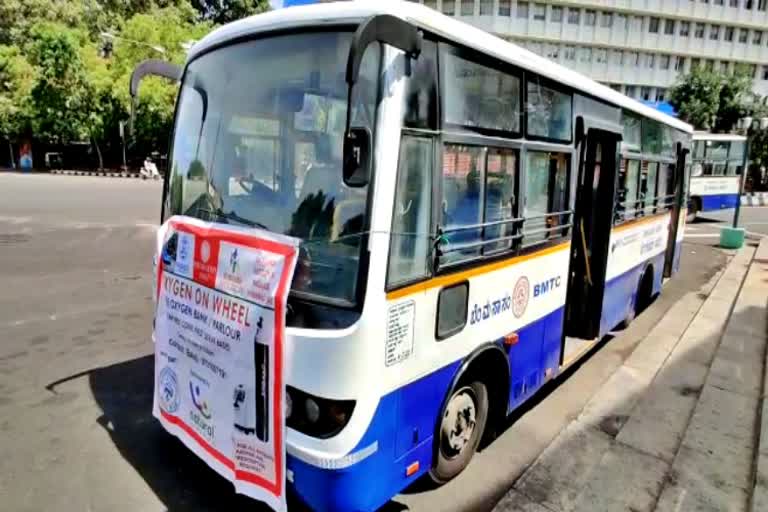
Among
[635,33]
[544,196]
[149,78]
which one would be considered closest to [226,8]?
[149,78]

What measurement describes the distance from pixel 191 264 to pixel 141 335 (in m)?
3.57

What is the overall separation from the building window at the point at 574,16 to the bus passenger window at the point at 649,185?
40.4 m

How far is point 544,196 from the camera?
3.86 meters

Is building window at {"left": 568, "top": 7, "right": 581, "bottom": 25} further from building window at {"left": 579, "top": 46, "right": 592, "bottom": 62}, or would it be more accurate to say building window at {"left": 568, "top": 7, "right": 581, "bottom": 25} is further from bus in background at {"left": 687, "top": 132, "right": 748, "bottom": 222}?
bus in background at {"left": 687, "top": 132, "right": 748, "bottom": 222}

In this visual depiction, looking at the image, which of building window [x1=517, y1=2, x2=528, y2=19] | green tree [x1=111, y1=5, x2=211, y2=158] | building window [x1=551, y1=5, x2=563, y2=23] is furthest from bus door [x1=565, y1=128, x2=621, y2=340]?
building window [x1=551, y1=5, x2=563, y2=23]

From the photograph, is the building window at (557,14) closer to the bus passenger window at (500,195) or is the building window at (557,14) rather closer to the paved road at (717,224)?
the paved road at (717,224)

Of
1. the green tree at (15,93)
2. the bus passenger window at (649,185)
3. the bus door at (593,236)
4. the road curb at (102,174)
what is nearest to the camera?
the bus door at (593,236)

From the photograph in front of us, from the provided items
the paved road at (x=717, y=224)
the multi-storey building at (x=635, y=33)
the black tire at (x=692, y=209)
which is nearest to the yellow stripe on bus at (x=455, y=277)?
the paved road at (x=717, y=224)

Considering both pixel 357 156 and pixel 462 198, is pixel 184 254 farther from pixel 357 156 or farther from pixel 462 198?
pixel 462 198

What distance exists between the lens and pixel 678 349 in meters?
6.07

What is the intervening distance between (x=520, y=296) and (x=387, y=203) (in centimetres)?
165

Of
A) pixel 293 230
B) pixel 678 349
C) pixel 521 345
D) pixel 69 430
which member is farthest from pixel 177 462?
pixel 678 349

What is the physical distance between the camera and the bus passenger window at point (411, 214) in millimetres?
2443

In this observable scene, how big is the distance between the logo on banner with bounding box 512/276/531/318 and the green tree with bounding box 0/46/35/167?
37.7 m
